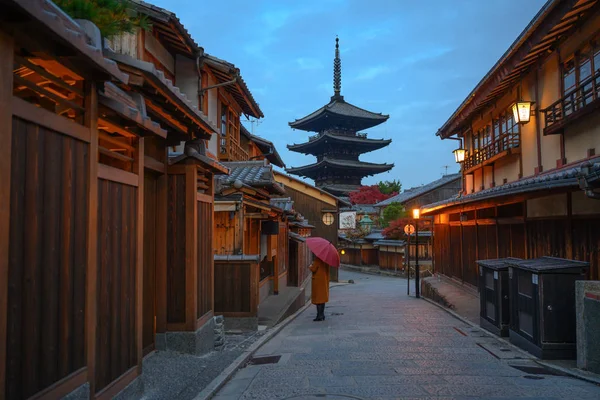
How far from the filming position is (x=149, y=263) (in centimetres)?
749

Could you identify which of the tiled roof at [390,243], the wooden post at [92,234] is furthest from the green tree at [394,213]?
the wooden post at [92,234]

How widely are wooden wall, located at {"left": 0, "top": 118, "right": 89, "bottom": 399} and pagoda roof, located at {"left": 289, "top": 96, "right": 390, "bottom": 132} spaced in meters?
45.2

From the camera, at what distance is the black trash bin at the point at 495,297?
31.9 ft

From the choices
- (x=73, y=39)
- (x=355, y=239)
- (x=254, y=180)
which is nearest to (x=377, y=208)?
(x=355, y=239)

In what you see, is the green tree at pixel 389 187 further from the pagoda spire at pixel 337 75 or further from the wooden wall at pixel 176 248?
the wooden wall at pixel 176 248

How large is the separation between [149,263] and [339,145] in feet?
146

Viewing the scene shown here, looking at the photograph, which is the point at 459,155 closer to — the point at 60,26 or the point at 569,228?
the point at 569,228

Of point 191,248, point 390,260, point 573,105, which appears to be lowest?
point 390,260

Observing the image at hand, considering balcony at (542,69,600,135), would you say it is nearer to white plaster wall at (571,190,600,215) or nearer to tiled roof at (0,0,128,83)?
white plaster wall at (571,190,600,215)

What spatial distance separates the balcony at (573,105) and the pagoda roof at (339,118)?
36.5m

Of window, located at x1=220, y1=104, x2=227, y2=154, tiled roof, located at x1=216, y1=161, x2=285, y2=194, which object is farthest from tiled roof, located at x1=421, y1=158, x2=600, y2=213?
window, located at x1=220, y1=104, x2=227, y2=154

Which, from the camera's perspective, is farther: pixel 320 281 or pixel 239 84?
pixel 239 84

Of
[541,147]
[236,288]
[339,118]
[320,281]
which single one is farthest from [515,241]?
[339,118]

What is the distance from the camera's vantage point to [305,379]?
664 centimetres
